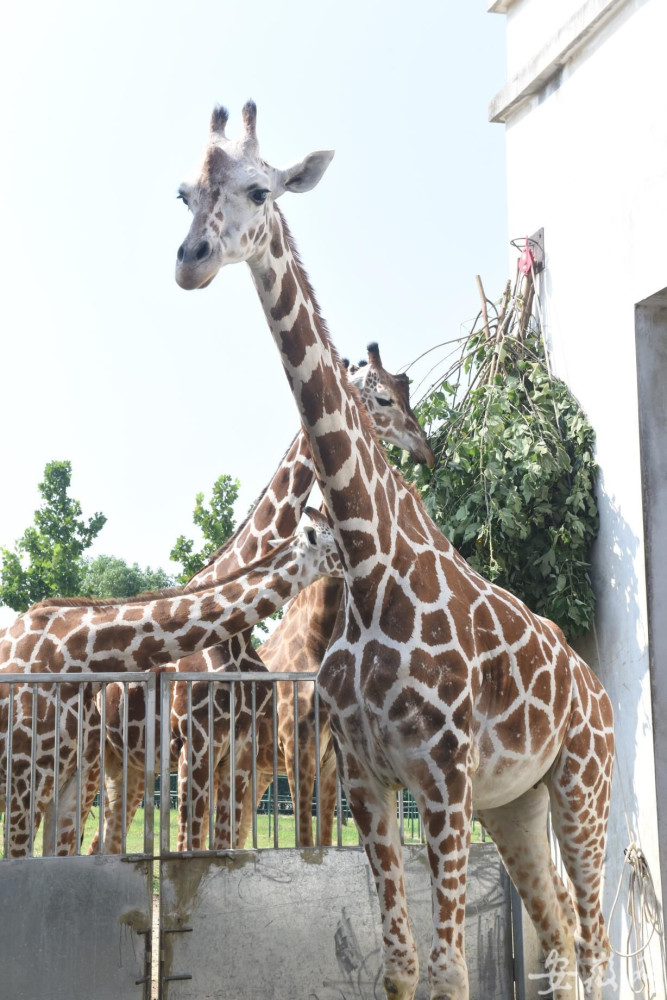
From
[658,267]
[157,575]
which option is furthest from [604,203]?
[157,575]

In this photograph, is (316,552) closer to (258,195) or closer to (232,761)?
(232,761)

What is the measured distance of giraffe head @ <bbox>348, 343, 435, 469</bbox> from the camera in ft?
24.8

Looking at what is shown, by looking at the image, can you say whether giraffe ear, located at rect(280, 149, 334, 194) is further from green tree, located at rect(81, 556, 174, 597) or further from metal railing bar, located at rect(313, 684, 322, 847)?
green tree, located at rect(81, 556, 174, 597)

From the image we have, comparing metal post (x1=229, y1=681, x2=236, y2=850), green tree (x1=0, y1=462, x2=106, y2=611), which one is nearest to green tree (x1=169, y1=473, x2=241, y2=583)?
green tree (x1=0, y1=462, x2=106, y2=611)

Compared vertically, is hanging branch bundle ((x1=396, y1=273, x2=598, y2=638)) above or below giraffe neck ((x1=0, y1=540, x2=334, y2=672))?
above

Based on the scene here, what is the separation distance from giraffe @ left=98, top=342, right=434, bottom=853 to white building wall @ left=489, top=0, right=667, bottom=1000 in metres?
1.27

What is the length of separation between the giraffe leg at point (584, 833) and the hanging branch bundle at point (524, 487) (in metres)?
1.97

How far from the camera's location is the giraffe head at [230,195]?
366 cm

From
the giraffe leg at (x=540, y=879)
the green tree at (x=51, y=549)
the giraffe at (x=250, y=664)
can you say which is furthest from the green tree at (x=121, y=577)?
Answer: the giraffe leg at (x=540, y=879)

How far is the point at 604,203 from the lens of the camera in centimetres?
714

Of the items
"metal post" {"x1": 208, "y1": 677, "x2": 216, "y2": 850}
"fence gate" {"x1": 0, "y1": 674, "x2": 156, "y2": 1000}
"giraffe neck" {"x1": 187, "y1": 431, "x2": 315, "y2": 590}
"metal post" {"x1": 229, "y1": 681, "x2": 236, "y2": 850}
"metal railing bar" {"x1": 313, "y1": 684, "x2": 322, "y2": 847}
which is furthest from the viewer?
"giraffe neck" {"x1": 187, "y1": 431, "x2": 315, "y2": 590}

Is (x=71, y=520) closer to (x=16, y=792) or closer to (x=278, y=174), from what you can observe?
(x=16, y=792)

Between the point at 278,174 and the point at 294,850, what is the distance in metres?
3.38

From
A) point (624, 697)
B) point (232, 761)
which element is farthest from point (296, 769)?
point (624, 697)
